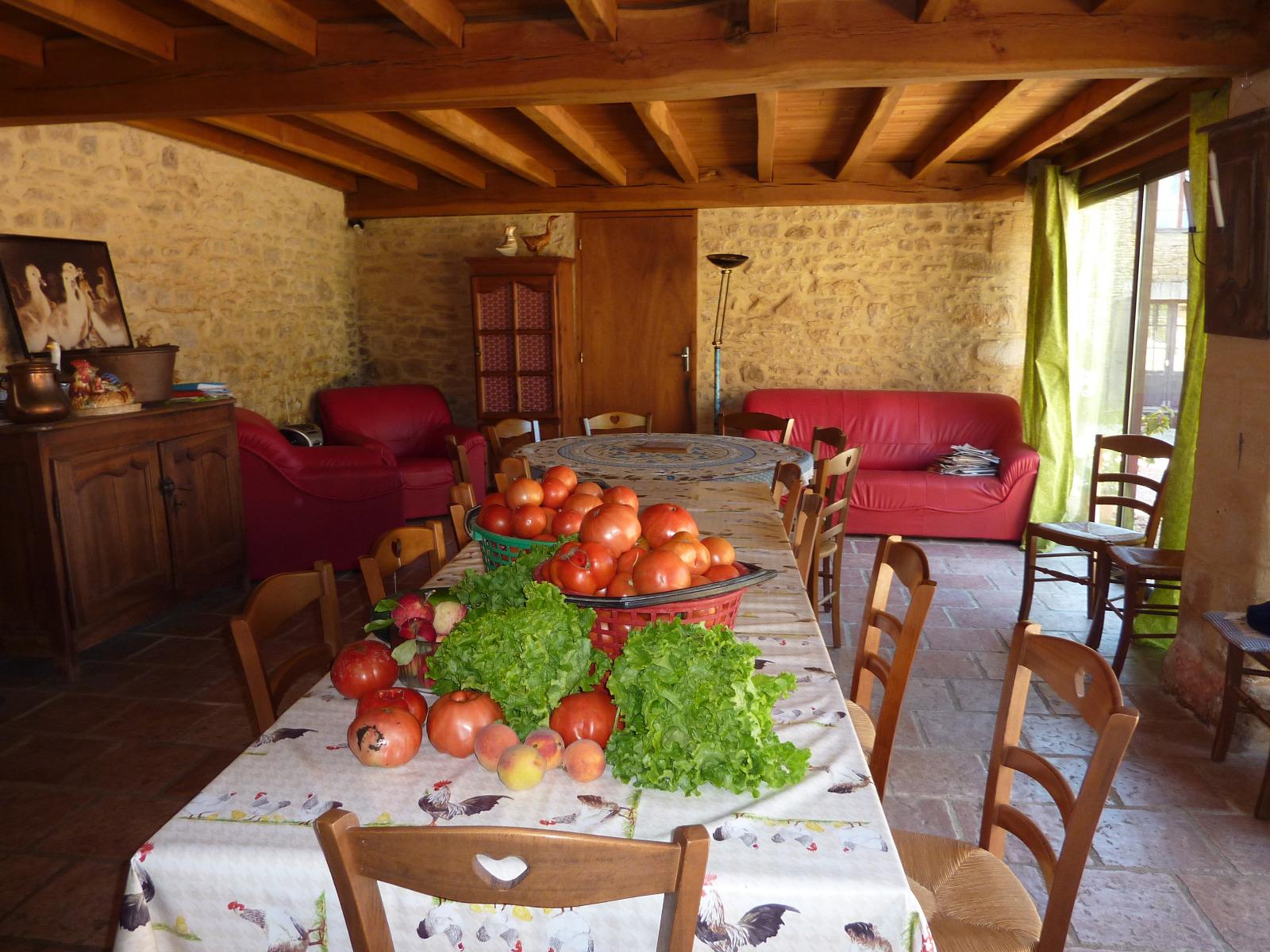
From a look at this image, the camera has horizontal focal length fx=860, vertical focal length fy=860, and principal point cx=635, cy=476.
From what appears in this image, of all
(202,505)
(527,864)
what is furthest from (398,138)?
(527,864)

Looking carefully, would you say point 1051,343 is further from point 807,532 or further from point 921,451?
point 807,532

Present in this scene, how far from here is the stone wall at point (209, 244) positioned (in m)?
4.25

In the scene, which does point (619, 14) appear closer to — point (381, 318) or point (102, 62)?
point (102, 62)

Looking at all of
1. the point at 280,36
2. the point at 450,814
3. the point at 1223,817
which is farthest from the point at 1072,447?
the point at 450,814

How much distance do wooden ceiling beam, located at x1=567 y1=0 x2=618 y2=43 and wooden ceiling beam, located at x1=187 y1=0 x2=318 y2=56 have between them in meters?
1.09

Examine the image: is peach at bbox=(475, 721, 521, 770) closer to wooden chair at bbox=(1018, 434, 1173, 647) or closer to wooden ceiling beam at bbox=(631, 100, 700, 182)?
wooden chair at bbox=(1018, 434, 1173, 647)

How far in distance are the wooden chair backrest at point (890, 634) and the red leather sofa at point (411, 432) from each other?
13.5 ft

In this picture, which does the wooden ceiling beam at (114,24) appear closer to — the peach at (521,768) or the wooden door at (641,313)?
the peach at (521,768)

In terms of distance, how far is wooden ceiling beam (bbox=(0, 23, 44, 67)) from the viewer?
11.2 ft

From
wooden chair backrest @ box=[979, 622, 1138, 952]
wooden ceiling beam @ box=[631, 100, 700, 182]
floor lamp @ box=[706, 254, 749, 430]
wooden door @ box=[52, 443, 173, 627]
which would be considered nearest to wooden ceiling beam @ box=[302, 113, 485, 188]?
wooden ceiling beam @ box=[631, 100, 700, 182]

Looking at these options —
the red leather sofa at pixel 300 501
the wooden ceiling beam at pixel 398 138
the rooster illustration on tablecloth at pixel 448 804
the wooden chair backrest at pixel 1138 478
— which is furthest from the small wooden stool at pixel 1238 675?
the wooden ceiling beam at pixel 398 138

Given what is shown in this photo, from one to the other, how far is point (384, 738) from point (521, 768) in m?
0.20

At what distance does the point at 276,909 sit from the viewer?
1020mm

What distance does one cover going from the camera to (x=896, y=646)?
195 cm
